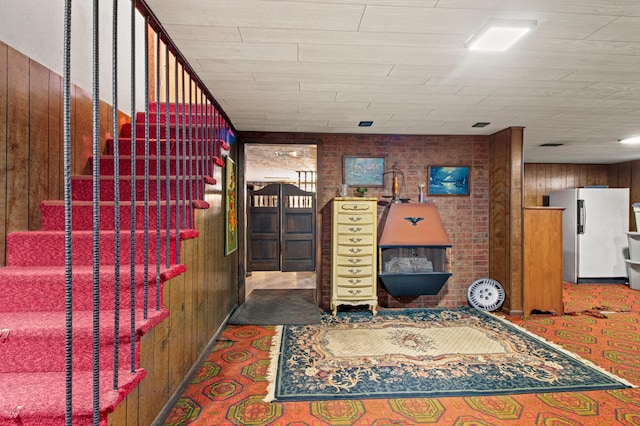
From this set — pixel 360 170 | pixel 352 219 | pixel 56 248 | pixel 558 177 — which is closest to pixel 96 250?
pixel 56 248

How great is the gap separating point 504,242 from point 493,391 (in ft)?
7.94

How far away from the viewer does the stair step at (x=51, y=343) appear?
1329 millimetres

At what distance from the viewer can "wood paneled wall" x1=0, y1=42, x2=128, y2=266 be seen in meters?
1.76

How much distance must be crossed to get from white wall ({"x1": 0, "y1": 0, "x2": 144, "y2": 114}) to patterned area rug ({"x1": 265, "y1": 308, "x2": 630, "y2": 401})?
2719 mm

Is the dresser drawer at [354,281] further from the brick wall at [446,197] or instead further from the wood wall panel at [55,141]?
the wood wall panel at [55,141]

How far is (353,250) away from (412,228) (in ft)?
2.68

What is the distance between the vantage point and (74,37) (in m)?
2.51

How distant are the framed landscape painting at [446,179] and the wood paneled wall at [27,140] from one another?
161 inches

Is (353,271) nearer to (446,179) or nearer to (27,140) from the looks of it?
(446,179)

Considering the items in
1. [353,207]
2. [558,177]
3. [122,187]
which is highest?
[558,177]

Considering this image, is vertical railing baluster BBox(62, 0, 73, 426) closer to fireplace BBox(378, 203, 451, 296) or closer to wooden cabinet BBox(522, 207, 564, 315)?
fireplace BBox(378, 203, 451, 296)

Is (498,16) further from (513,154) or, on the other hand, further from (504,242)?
(504,242)

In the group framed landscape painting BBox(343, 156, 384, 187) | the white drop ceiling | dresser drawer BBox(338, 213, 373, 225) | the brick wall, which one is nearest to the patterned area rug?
the brick wall

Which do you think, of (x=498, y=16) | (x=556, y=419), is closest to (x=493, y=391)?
(x=556, y=419)
